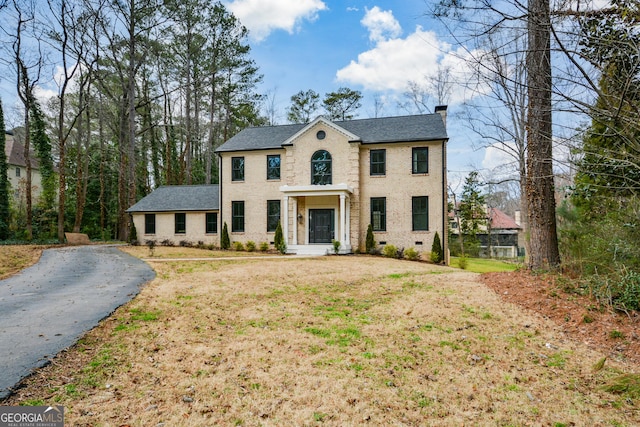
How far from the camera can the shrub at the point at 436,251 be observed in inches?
660

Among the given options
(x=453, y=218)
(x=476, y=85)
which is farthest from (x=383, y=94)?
(x=476, y=85)

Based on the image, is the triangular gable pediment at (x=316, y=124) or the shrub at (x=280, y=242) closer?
the shrub at (x=280, y=242)

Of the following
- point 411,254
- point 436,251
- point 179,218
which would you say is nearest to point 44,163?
point 179,218

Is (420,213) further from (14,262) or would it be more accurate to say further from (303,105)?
(303,105)

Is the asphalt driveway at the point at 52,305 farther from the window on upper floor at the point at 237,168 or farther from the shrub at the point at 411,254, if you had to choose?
the shrub at the point at 411,254

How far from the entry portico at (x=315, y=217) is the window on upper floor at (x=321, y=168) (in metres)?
0.85

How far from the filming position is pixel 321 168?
19.0 metres

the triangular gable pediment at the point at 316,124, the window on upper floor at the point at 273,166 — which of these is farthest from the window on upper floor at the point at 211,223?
the triangular gable pediment at the point at 316,124

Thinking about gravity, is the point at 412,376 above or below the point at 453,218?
below

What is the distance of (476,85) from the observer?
16.5ft

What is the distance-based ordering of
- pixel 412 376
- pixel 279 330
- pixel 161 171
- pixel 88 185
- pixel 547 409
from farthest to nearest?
1. pixel 161 171
2. pixel 88 185
3. pixel 279 330
4. pixel 412 376
5. pixel 547 409

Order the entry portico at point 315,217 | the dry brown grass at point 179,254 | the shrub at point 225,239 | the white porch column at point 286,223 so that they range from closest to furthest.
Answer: the dry brown grass at point 179,254 → the entry portico at point 315,217 → the white porch column at point 286,223 → the shrub at point 225,239

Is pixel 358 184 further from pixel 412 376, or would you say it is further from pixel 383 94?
pixel 383 94

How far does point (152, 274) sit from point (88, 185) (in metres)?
25.2
